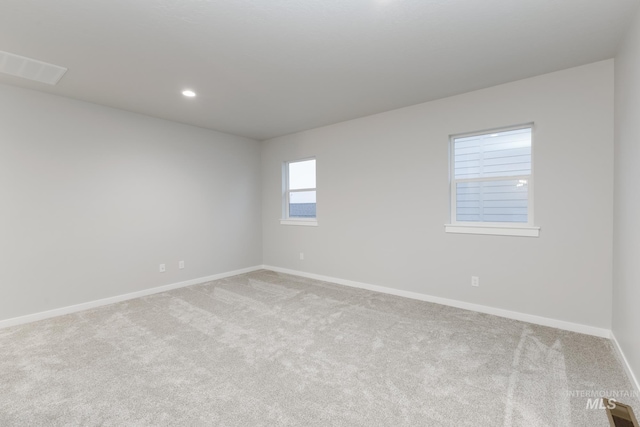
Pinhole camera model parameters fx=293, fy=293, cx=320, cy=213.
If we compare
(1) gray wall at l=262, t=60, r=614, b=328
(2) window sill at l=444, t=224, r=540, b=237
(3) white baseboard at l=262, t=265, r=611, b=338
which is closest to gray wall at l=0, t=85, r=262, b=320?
(1) gray wall at l=262, t=60, r=614, b=328

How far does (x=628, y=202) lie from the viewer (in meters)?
2.09

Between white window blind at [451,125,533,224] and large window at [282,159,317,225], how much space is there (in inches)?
91.3

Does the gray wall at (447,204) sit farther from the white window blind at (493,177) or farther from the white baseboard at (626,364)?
the white baseboard at (626,364)

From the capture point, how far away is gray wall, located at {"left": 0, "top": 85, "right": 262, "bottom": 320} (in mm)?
3117

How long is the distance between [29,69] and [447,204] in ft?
14.6

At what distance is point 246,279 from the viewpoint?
487 cm

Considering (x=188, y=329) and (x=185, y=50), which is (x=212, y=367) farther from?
(x=185, y=50)

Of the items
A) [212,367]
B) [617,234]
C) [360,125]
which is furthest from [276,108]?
[617,234]

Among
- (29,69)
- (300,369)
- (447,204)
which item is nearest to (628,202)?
(447,204)

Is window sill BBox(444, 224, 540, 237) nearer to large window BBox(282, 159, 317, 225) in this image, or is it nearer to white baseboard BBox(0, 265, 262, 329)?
large window BBox(282, 159, 317, 225)

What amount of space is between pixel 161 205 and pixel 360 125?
314cm

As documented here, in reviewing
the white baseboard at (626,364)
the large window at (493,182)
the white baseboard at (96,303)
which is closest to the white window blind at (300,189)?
the white baseboard at (96,303)

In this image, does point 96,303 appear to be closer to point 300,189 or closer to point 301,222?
point 301,222

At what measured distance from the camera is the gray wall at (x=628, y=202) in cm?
189
